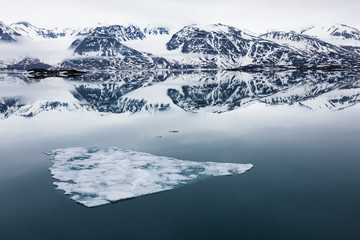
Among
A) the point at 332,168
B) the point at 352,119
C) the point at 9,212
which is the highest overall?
the point at 352,119

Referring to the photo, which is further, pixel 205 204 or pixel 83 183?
pixel 83 183

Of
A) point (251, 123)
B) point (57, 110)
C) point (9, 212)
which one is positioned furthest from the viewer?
point (57, 110)

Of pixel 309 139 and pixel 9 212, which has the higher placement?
pixel 309 139

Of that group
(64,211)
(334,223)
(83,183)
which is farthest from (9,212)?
(334,223)

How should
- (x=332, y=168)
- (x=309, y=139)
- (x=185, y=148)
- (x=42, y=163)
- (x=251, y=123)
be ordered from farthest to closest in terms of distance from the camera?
(x=251, y=123) < (x=309, y=139) < (x=185, y=148) < (x=42, y=163) < (x=332, y=168)

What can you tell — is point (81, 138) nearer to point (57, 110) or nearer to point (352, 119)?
point (57, 110)

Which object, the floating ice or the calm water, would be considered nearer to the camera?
the calm water
